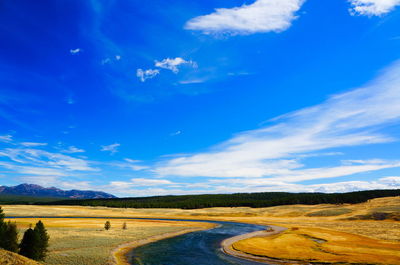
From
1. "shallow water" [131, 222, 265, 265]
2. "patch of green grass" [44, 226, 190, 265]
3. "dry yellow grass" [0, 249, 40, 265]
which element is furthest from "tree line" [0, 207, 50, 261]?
"shallow water" [131, 222, 265, 265]

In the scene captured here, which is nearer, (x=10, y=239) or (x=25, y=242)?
(x=10, y=239)

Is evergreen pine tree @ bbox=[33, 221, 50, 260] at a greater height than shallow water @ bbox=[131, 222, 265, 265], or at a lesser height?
greater

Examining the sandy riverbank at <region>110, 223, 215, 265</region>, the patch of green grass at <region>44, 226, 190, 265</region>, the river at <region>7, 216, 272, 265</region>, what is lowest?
the river at <region>7, 216, 272, 265</region>

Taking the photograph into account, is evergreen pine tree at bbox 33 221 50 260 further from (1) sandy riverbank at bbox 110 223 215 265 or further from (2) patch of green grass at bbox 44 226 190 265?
(1) sandy riverbank at bbox 110 223 215 265

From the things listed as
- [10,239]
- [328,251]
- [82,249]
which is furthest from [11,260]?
[328,251]

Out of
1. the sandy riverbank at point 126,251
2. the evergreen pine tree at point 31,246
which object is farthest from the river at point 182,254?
the evergreen pine tree at point 31,246

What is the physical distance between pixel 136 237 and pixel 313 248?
33295 millimetres

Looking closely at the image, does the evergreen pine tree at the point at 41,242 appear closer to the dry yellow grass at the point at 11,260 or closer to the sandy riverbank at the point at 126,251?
the sandy riverbank at the point at 126,251

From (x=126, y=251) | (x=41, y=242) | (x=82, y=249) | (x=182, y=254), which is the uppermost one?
(x=41, y=242)

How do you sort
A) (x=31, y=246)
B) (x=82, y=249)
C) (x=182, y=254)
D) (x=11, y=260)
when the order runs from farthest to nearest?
(x=182, y=254)
(x=82, y=249)
(x=31, y=246)
(x=11, y=260)

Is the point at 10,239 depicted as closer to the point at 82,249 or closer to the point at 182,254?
the point at 82,249

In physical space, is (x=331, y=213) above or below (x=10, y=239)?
below

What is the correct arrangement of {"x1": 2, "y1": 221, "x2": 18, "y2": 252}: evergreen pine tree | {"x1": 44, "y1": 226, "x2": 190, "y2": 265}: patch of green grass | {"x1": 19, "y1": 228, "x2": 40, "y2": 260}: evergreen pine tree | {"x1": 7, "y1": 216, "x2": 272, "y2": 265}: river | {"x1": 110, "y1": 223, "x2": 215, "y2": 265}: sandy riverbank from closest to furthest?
{"x1": 2, "y1": 221, "x2": 18, "y2": 252}: evergreen pine tree
{"x1": 19, "y1": 228, "x2": 40, "y2": 260}: evergreen pine tree
{"x1": 44, "y1": 226, "x2": 190, "y2": 265}: patch of green grass
{"x1": 110, "y1": 223, "x2": 215, "y2": 265}: sandy riverbank
{"x1": 7, "y1": 216, "x2": 272, "y2": 265}: river

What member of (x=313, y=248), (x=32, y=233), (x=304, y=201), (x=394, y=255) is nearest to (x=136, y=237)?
(x=32, y=233)
